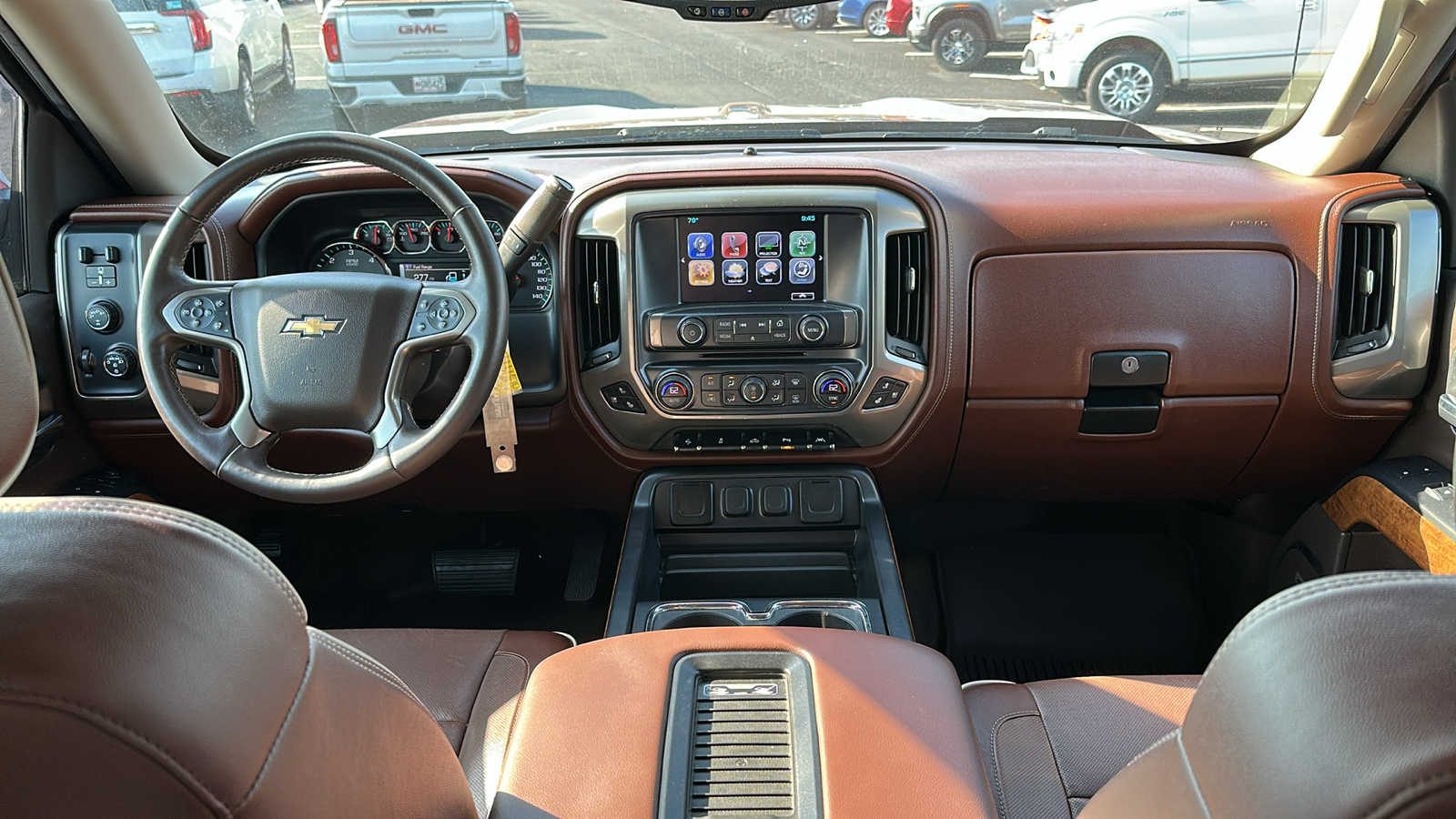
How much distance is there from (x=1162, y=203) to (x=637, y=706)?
1574 mm

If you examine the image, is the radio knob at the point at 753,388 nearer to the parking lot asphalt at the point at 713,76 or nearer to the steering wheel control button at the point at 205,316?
the parking lot asphalt at the point at 713,76

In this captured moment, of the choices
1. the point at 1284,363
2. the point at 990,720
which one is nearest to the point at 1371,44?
the point at 1284,363

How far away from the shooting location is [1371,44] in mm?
2105

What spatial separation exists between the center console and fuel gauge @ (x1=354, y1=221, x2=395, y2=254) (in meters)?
0.46

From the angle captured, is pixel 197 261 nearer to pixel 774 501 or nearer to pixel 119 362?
pixel 119 362

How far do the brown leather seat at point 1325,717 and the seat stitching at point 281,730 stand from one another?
656 mm

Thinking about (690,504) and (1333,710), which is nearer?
(1333,710)

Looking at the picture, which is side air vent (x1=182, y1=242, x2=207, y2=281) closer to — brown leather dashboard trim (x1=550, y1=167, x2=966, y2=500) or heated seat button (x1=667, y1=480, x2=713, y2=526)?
brown leather dashboard trim (x1=550, y1=167, x2=966, y2=500)

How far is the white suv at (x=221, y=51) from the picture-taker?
7.89ft

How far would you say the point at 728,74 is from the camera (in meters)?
2.51

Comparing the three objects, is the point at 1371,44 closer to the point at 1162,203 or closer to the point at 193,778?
the point at 1162,203

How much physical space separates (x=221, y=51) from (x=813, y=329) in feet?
5.47

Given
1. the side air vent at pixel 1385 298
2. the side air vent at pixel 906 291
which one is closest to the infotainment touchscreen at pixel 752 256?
the side air vent at pixel 906 291

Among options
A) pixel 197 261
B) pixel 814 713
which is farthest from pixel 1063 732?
pixel 197 261
